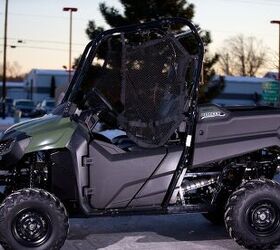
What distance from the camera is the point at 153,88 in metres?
5.84

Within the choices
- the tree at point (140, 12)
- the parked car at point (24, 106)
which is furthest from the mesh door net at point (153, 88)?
the parked car at point (24, 106)

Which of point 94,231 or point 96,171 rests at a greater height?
point 96,171

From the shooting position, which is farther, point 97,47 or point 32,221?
point 97,47

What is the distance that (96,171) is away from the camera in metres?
5.75

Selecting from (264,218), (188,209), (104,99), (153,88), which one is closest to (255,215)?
(264,218)

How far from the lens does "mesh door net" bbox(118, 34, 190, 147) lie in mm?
5816

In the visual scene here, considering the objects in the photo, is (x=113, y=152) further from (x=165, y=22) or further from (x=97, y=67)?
(x=165, y=22)

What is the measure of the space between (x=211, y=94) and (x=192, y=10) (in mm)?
2744

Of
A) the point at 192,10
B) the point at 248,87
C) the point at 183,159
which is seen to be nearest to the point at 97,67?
the point at 183,159

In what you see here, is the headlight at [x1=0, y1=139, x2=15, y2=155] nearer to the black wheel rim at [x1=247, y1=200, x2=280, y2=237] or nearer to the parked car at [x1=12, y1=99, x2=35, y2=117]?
the black wheel rim at [x1=247, y1=200, x2=280, y2=237]

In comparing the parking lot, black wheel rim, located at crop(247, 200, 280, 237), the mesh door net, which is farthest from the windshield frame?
the parking lot

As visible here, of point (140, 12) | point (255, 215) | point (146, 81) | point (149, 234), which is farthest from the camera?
point (140, 12)

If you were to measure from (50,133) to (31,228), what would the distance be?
2.79 feet

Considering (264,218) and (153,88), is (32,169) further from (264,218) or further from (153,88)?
(264,218)
